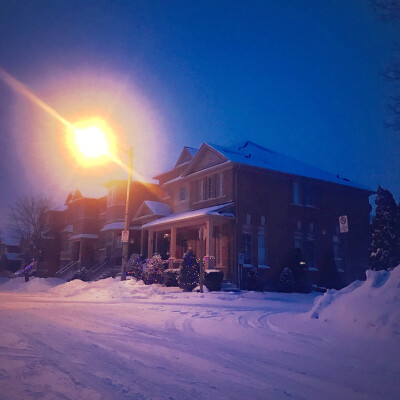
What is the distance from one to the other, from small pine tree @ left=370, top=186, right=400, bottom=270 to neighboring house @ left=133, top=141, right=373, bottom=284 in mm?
4303

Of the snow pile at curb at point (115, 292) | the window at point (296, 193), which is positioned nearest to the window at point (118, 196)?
the window at point (296, 193)

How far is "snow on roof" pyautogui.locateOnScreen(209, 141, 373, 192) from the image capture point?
25.4 meters

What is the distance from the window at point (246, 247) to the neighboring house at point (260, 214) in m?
0.06

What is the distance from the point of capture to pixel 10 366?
16.0 feet

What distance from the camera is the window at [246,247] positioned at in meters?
24.2

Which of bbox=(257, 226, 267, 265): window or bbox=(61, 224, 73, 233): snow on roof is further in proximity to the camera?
bbox=(61, 224, 73, 233): snow on roof

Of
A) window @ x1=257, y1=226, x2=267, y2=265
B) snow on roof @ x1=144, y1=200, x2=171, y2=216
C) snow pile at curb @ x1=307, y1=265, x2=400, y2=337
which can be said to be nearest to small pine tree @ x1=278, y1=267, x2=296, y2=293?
window @ x1=257, y1=226, x2=267, y2=265

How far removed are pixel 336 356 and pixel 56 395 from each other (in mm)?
4096

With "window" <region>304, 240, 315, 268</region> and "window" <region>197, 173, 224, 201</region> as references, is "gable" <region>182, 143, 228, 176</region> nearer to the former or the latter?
"window" <region>197, 173, 224, 201</region>

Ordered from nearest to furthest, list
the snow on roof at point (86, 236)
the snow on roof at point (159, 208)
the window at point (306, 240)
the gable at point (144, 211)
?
the window at point (306, 240) < the snow on roof at point (159, 208) < the gable at point (144, 211) < the snow on roof at point (86, 236)

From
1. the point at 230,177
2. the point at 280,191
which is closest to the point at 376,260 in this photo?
the point at 280,191

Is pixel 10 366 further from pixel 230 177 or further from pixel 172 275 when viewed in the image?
pixel 230 177

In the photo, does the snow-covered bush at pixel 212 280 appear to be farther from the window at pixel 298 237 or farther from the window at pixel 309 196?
the window at pixel 309 196

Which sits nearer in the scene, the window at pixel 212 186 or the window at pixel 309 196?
the window at pixel 212 186
